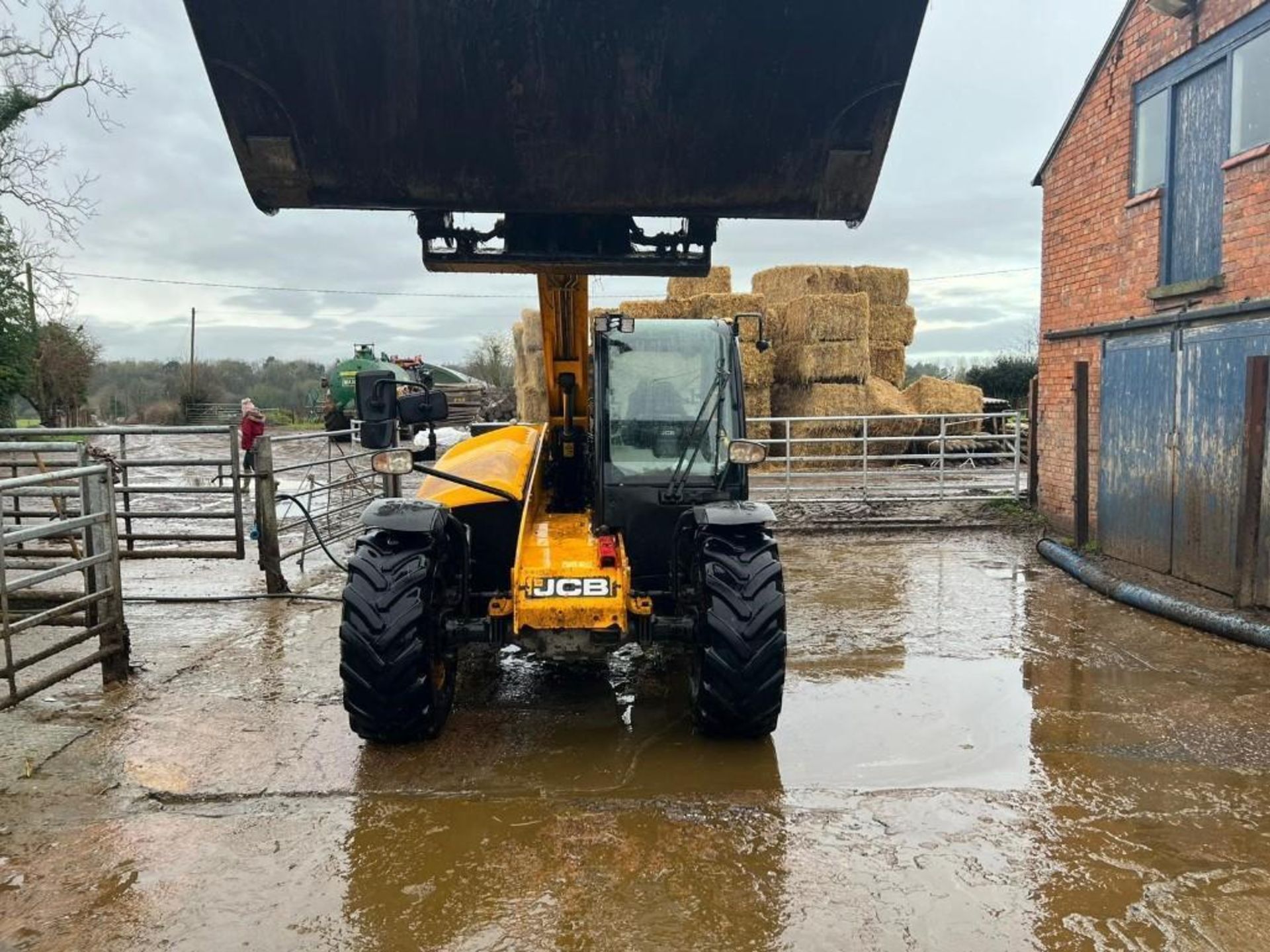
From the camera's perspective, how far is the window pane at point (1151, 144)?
27.4 ft

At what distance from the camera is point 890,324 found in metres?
19.0

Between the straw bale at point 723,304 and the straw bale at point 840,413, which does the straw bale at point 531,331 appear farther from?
the straw bale at point 840,413

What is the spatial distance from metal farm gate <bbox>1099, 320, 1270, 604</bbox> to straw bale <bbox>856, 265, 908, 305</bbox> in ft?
32.9

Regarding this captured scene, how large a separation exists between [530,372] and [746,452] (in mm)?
15965

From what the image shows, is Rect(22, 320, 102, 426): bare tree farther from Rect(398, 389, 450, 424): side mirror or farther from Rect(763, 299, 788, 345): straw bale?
Rect(398, 389, 450, 424): side mirror

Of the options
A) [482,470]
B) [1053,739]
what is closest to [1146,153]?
[1053,739]

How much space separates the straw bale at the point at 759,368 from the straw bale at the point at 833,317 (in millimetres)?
795

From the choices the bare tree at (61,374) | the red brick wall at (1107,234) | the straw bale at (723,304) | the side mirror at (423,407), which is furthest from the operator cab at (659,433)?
the bare tree at (61,374)

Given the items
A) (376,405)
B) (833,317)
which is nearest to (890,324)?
(833,317)

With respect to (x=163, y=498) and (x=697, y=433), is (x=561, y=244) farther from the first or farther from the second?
(x=163, y=498)

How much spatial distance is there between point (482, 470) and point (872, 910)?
325cm

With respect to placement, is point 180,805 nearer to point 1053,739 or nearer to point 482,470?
point 482,470

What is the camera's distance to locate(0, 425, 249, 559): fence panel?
7836 millimetres

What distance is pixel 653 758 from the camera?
14.6ft
